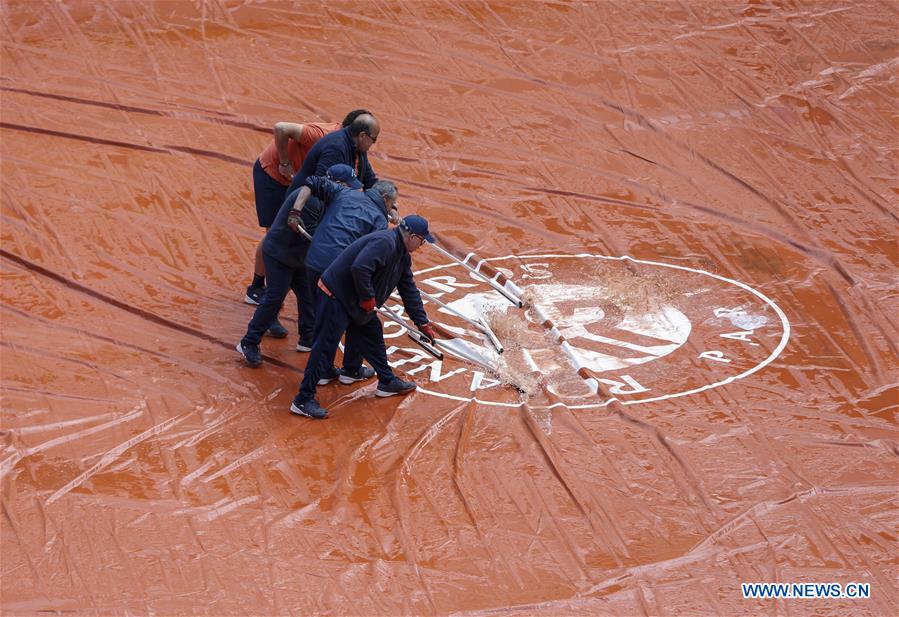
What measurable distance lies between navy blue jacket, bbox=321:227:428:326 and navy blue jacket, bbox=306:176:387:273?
0.19 metres

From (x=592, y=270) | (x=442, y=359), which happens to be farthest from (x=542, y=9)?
(x=442, y=359)

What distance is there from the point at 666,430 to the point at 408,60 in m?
5.60

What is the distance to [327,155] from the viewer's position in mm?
6289

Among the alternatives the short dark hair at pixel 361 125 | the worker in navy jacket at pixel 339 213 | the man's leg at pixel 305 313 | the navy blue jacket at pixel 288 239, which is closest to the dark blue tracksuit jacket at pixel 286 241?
the navy blue jacket at pixel 288 239

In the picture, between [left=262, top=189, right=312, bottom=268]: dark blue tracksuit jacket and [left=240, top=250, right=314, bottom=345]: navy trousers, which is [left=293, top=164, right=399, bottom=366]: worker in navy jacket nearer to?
[left=262, top=189, right=312, bottom=268]: dark blue tracksuit jacket

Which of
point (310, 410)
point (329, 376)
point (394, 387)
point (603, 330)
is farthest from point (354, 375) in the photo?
point (603, 330)

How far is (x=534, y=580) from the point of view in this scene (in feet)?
15.0

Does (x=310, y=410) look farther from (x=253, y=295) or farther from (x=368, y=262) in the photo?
(x=253, y=295)

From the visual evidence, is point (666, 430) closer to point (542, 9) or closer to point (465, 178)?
point (465, 178)

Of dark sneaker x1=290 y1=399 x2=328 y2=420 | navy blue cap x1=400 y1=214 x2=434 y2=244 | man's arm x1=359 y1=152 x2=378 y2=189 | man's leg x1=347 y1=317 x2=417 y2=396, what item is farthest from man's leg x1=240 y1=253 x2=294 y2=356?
navy blue cap x1=400 y1=214 x2=434 y2=244

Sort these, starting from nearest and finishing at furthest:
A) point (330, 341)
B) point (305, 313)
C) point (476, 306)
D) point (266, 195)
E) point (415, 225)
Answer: point (415, 225) < point (330, 341) < point (305, 313) < point (266, 195) < point (476, 306)

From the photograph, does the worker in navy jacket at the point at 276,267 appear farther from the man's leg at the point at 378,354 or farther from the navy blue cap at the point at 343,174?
the man's leg at the point at 378,354

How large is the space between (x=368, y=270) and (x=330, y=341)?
0.48 m

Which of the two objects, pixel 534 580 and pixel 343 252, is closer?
pixel 534 580
